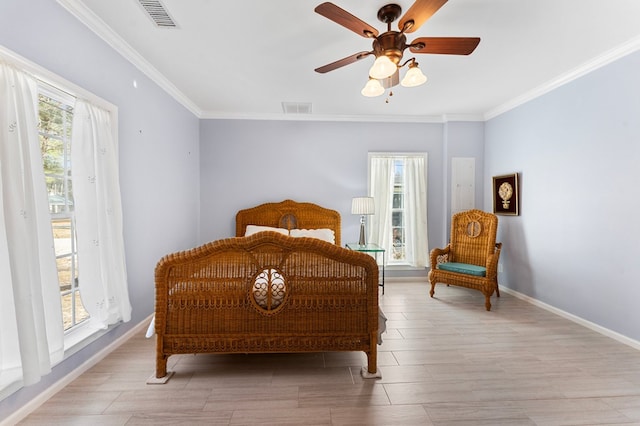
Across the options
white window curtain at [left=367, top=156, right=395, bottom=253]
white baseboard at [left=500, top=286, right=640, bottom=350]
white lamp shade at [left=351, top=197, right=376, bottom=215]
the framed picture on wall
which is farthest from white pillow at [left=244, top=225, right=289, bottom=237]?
white baseboard at [left=500, top=286, right=640, bottom=350]

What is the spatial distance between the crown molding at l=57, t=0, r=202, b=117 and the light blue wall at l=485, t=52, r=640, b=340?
4629 mm

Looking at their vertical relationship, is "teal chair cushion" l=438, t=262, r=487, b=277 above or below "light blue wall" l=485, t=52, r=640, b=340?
below

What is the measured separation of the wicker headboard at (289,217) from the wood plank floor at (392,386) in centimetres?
206

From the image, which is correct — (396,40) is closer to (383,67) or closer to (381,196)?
(383,67)

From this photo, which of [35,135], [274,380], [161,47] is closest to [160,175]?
[161,47]

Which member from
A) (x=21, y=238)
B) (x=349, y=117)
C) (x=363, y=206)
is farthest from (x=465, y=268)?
(x=21, y=238)

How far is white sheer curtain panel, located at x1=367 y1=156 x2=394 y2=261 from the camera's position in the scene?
15.5ft

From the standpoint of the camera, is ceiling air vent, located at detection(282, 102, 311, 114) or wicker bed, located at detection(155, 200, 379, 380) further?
ceiling air vent, located at detection(282, 102, 311, 114)

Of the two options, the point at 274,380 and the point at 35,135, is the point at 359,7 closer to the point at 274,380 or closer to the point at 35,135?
the point at 35,135

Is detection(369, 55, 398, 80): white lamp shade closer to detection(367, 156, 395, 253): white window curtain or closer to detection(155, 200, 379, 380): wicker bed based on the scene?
detection(155, 200, 379, 380): wicker bed

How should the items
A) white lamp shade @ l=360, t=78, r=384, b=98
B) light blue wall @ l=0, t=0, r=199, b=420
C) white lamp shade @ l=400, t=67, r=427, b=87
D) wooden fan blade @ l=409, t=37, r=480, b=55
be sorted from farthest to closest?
white lamp shade @ l=360, t=78, r=384, b=98 < white lamp shade @ l=400, t=67, r=427, b=87 < wooden fan blade @ l=409, t=37, r=480, b=55 < light blue wall @ l=0, t=0, r=199, b=420

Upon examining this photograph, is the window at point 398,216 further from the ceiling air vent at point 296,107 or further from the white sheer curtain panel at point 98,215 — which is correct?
the white sheer curtain panel at point 98,215

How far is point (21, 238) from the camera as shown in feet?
5.26

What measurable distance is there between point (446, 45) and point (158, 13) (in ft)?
7.14
